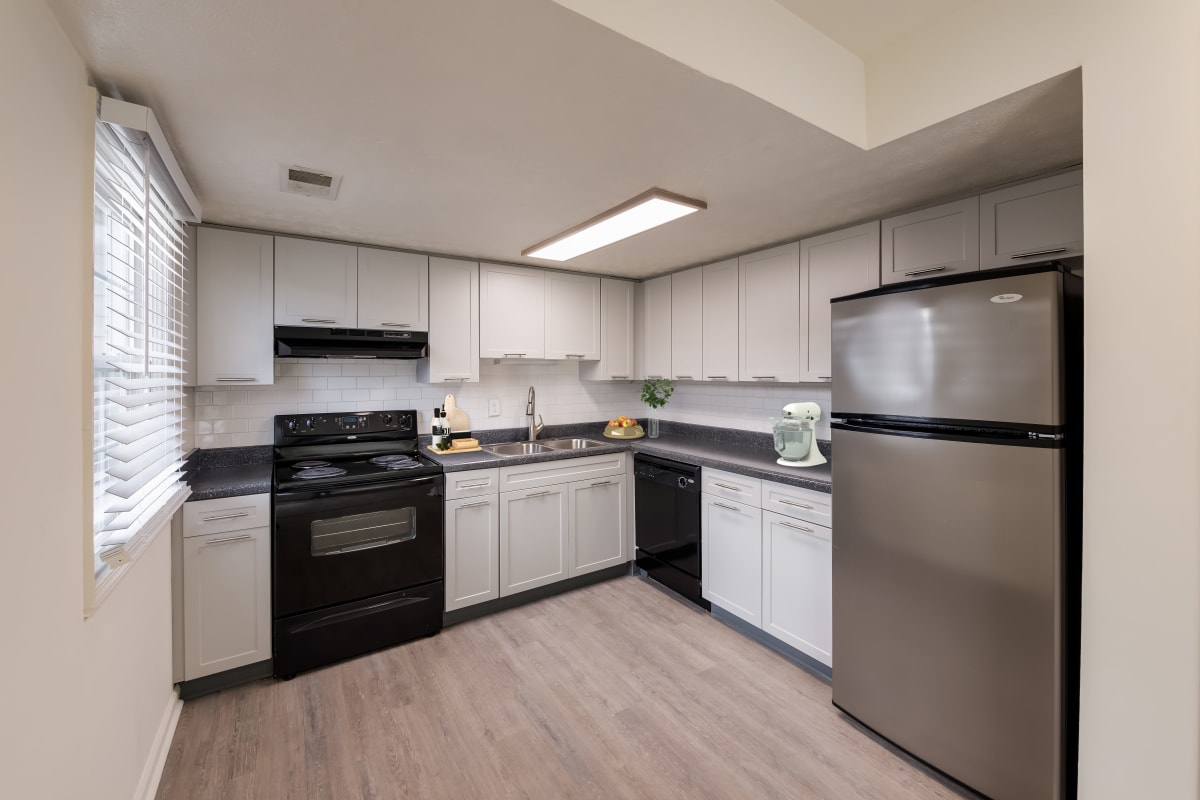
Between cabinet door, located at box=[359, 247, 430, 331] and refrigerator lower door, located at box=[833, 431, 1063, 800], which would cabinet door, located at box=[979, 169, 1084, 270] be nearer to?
refrigerator lower door, located at box=[833, 431, 1063, 800]

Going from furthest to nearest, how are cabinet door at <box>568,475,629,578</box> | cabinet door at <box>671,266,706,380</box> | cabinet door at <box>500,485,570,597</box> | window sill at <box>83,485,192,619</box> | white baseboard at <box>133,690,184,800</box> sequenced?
cabinet door at <box>671,266,706,380</box>
cabinet door at <box>568,475,629,578</box>
cabinet door at <box>500,485,570,597</box>
white baseboard at <box>133,690,184,800</box>
window sill at <box>83,485,192,619</box>

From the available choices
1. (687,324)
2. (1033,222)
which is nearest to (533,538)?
(687,324)

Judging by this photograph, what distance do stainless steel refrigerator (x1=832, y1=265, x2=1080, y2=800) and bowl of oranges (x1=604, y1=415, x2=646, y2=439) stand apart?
1961 millimetres

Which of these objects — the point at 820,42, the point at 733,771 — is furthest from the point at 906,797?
the point at 820,42

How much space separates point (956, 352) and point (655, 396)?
8.14 ft

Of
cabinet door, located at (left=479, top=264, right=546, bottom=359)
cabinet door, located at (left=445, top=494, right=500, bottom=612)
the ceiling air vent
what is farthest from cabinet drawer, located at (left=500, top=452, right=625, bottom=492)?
the ceiling air vent

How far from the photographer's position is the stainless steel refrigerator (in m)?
1.53

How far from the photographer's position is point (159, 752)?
6.12 ft

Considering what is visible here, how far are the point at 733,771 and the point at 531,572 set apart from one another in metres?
1.68

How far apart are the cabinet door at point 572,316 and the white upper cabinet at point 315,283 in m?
1.32

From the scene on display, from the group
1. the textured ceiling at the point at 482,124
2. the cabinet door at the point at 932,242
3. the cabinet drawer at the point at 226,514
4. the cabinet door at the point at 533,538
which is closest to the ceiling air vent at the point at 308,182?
the textured ceiling at the point at 482,124

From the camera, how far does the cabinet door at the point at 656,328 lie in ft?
12.6

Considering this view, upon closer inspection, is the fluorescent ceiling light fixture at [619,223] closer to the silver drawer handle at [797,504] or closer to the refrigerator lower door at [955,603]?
the refrigerator lower door at [955,603]

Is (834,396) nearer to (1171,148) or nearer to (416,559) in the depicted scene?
(1171,148)
